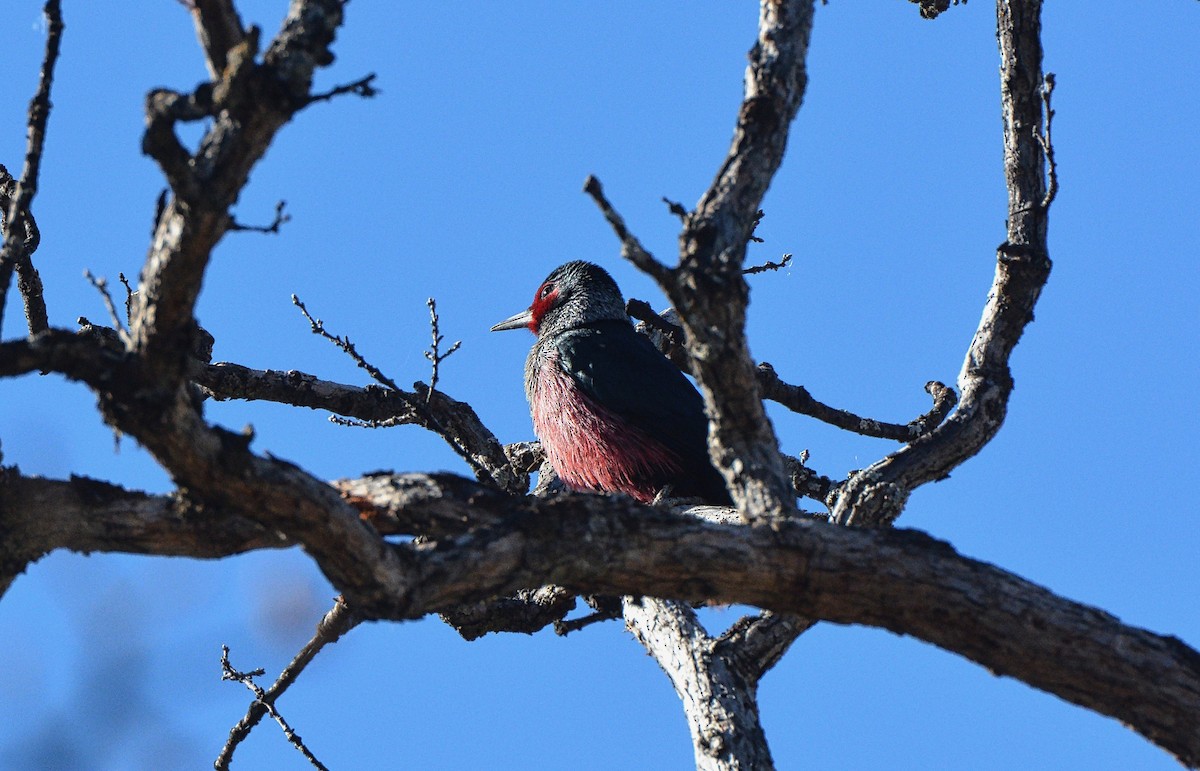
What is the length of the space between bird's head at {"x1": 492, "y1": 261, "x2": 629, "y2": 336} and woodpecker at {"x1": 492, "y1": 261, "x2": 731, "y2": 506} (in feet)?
1.47

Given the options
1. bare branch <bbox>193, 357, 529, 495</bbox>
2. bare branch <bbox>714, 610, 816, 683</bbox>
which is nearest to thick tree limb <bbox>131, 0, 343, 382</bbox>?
bare branch <bbox>714, 610, 816, 683</bbox>

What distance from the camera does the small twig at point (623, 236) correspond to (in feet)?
8.01

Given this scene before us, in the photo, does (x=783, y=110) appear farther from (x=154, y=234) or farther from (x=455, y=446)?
(x=455, y=446)

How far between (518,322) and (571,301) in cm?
45

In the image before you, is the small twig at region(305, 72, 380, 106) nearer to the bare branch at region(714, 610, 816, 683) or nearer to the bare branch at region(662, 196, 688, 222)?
the bare branch at region(662, 196, 688, 222)

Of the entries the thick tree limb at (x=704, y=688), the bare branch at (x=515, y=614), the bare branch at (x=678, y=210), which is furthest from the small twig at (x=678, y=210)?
the bare branch at (x=515, y=614)

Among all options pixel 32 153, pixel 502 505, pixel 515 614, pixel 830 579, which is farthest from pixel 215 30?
pixel 515 614

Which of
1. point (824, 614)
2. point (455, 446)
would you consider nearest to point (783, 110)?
point (824, 614)

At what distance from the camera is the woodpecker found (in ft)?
19.1

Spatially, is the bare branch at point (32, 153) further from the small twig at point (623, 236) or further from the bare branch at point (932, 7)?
the bare branch at point (932, 7)

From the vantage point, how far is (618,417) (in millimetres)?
5945

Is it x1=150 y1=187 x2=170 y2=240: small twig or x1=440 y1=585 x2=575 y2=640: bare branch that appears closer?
x1=150 y1=187 x2=170 y2=240: small twig

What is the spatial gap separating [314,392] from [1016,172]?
3264mm

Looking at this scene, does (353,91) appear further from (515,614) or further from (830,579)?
(515,614)
